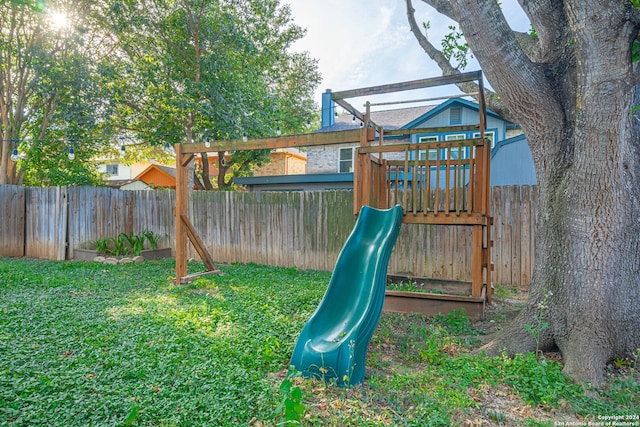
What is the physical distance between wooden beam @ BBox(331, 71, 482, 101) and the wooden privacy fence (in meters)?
2.35

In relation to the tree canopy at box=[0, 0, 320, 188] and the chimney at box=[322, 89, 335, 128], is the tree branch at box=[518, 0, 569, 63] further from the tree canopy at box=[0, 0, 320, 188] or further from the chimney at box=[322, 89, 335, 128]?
the chimney at box=[322, 89, 335, 128]

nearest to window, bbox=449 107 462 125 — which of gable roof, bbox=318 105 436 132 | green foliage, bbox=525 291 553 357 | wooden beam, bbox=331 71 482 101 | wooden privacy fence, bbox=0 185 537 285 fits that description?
gable roof, bbox=318 105 436 132

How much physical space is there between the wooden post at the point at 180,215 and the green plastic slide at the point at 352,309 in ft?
10.5

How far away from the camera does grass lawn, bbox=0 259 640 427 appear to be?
214cm

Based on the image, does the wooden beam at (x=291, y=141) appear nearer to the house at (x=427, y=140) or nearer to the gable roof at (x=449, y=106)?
the house at (x=427, y=140)

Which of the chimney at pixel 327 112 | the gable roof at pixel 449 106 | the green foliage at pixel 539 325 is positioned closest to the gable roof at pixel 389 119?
the chimney at pixel 327 112

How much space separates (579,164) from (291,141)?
11.1ft

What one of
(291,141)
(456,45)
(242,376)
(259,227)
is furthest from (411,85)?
(259,227)

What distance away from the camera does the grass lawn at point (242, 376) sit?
2145 mm

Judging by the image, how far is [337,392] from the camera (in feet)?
8.05

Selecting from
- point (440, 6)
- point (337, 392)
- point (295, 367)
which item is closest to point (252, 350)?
point (295, 367)

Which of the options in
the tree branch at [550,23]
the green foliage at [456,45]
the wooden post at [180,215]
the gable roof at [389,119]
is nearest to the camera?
the tree branch at [550,23]

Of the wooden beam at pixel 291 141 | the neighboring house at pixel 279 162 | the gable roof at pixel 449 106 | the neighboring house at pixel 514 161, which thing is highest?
the gable roof at pixel 449 106

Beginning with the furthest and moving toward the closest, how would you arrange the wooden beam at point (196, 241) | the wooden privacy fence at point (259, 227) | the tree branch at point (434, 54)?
the wooden privacy fence at point (259, 227) → the wooden beam at point (196, 241) → the tree branch at point (434, 54)
